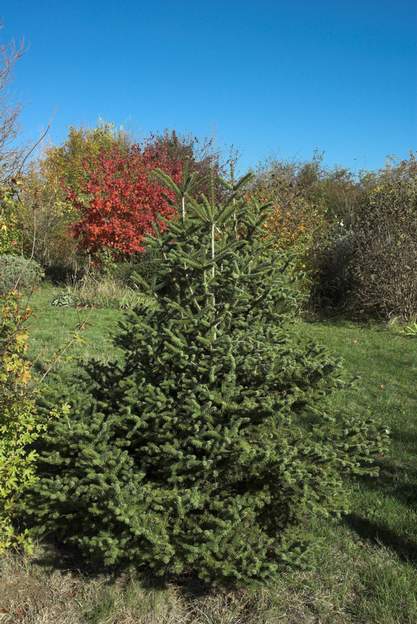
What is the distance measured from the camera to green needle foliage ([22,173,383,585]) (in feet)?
7.89

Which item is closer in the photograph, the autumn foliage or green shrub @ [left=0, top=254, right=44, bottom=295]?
green shrub @ [left=0, top=254, right=44, bottom=295]

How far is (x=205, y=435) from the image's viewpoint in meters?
2.49

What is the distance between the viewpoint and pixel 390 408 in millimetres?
5906

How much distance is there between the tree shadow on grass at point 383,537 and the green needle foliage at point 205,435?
2.08 ft

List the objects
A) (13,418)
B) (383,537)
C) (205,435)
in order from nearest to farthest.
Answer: (205,435)
(13,418)
(383,537)

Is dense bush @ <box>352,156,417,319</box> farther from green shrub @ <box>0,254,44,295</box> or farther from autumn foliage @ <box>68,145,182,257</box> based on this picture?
green shrub @ <box>0,254,44,295</box>

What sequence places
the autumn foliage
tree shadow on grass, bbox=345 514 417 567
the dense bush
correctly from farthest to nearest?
the autumn foliage < the dense bush < tree shadow on grass, bbox=345 514 417 567

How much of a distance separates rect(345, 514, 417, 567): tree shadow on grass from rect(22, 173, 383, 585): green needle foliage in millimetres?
633

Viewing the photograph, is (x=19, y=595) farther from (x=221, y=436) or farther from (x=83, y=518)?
(x=221, y=436)

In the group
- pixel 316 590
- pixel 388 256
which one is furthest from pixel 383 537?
pixel 388 256

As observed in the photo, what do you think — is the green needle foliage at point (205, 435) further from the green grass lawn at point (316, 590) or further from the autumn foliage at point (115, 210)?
the autumn foliage at point (115, 210)

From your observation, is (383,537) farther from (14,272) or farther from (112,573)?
(14,272)

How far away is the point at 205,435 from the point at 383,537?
157cm

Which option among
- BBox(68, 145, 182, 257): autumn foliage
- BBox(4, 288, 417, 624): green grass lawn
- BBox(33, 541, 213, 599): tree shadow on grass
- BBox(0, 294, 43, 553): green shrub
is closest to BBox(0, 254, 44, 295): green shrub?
BBox(68, 145, 182, 257): autumn foliage
